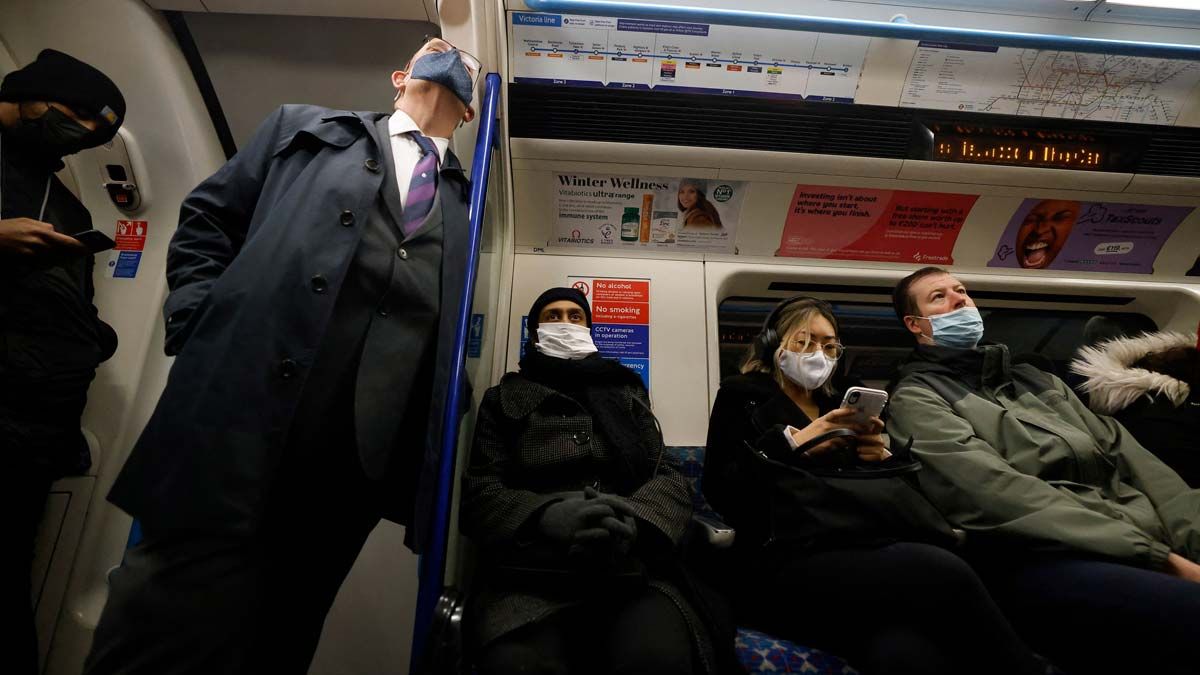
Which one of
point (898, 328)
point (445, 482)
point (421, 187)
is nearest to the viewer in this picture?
point (445, 482)

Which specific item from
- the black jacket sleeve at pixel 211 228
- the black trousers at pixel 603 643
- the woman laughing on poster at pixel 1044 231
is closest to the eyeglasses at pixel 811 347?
the black trousers at pixel 603 643

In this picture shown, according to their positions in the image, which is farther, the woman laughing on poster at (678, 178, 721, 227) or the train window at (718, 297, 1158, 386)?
the train window at (718, 297, 1158, 386)

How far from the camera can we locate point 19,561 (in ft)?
5.28

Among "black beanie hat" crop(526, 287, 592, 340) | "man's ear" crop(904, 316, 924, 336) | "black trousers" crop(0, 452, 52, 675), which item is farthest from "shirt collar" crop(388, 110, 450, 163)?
"man's ear" crop(904, 316, 924, 336)

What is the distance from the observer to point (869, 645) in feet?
4.30

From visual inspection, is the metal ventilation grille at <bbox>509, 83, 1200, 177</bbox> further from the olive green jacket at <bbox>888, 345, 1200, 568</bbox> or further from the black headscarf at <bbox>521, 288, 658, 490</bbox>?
the olive green jacket at <bbox>888, 345, 1200, 568</bbox>

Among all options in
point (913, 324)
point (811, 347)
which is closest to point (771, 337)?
point (811, 347)

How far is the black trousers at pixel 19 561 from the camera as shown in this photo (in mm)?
1552

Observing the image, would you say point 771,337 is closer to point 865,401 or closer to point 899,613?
point 865,401

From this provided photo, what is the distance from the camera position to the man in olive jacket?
1312 mm

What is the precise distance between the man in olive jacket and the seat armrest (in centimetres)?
75

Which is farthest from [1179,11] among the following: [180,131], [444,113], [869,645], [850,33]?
[180,131]

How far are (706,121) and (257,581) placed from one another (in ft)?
7.71

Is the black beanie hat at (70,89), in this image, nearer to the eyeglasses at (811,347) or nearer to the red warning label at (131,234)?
the red warning label at (131,234)
